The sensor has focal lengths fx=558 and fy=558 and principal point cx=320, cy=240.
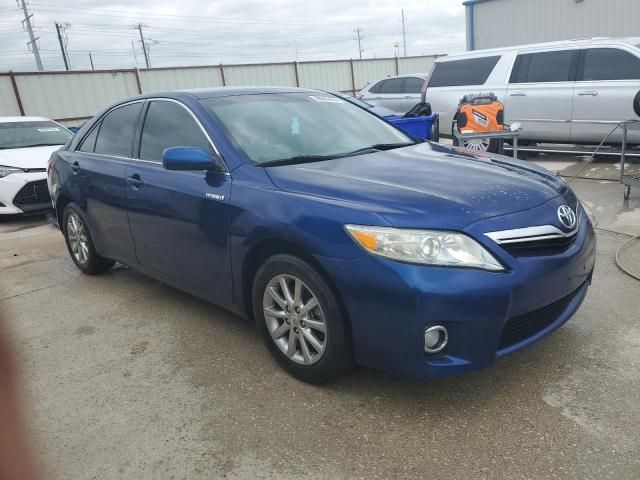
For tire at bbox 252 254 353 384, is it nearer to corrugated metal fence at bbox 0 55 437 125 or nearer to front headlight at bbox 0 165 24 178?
front headlight at bbox 0 165 24 178

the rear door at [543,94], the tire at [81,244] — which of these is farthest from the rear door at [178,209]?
the rear door at [543,94]

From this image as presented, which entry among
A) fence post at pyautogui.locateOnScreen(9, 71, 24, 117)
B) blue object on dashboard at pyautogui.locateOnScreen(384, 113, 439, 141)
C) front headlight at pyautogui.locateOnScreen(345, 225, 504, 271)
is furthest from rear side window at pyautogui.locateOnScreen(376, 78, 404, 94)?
front headlight at pyautogui.locateOnScreen(345, 225, 504, 271)

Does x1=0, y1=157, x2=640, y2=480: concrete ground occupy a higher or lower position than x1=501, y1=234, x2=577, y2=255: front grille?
lower

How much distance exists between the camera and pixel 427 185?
9.16ft

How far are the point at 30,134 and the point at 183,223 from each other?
6.49m

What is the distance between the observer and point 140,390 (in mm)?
3043

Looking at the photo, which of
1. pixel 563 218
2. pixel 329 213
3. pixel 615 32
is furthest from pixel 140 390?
pixel 615 32

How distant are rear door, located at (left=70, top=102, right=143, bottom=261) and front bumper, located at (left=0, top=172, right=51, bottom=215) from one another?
121 inches

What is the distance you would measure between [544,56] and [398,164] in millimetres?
6967

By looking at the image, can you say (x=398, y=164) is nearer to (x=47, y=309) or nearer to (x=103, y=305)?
(x=103, y=305)

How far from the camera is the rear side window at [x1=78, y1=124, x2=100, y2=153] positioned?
185 inches

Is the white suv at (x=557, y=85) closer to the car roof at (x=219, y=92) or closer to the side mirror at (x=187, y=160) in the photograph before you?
the car roof at (x=219, y=92)

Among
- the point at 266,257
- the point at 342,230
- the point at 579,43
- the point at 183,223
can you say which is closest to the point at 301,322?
the point at 266,257

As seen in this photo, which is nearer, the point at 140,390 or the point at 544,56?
the point at 140,390
